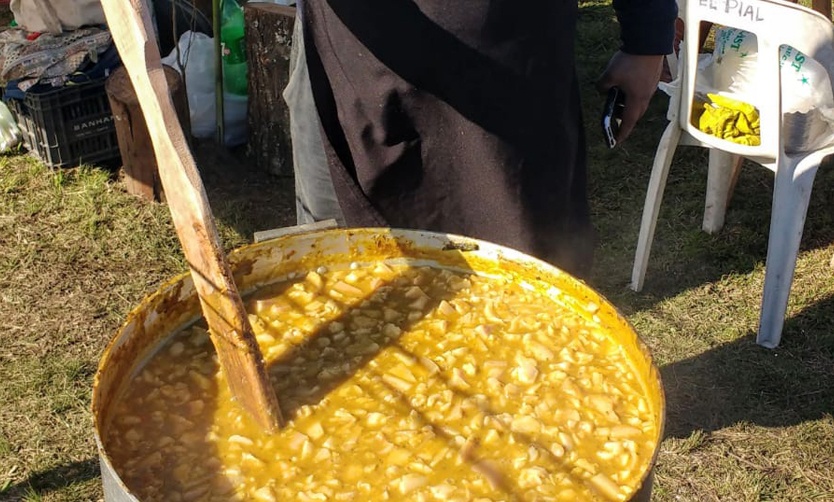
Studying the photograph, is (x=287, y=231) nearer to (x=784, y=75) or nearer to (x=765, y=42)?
(x=765, y=42)

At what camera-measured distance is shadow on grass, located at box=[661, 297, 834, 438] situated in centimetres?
357

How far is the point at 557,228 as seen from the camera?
286 cm

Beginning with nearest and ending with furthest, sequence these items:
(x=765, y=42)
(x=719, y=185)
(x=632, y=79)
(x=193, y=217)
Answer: (x=193, y=217) < (x=632, y=79) < (x=765, y=42) < (x=719, y=185)

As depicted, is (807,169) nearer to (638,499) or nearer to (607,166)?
(607,166)

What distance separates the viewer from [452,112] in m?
2.54

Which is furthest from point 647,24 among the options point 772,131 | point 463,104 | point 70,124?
point 70,124

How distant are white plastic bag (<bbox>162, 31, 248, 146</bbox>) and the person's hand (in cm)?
312

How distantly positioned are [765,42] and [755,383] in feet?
4.47

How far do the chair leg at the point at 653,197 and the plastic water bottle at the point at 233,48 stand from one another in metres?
2.48

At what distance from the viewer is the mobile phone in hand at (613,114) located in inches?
106

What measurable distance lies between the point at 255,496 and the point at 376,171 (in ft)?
4.05

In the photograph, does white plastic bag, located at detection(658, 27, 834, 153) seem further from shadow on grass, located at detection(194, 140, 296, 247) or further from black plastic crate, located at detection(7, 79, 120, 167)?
black plastic crate, located at detection(7, 79, 120, 167)

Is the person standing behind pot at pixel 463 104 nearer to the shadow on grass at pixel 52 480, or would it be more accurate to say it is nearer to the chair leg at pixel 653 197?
the chair leg at pixel 653 197

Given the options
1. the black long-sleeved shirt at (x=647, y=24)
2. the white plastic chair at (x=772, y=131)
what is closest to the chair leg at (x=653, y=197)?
the white plastic chair at (x=772, y=131)
